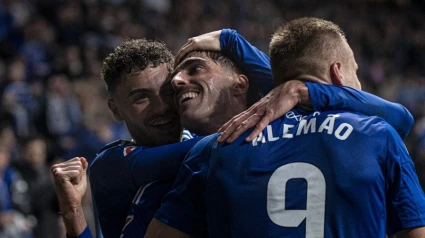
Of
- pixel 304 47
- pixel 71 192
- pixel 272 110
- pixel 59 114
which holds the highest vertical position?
pixel 304 47

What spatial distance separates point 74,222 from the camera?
3.66 meters

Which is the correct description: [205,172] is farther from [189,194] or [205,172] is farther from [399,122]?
[399,122]

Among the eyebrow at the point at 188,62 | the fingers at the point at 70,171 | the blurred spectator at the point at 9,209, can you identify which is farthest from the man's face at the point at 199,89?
the blurred spectator at the point at 9,209

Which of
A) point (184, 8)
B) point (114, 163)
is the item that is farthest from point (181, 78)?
point (184, 8)

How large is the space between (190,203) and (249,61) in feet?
3.68

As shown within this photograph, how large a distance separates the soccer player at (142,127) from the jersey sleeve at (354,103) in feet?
2.52

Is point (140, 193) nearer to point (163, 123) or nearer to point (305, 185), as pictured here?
point (163, 123)

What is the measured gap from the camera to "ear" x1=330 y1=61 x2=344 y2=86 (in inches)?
117

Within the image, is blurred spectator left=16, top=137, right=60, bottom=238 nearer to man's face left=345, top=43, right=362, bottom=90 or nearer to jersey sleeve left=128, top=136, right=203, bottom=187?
jersey sleeve left=128, top=136, right=203, bottom=187

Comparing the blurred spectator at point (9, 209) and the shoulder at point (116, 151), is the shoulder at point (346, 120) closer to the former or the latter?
the shoulder at point (116, 151)

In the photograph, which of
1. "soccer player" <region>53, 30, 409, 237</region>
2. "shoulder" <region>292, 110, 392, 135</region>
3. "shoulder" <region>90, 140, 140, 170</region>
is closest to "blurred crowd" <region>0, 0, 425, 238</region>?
"shoulder" <region>90, 140, 140, 170</region>

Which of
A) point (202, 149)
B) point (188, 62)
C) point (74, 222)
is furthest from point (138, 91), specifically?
point (202, 149)

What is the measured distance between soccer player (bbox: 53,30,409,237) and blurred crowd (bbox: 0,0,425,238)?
5475 mm

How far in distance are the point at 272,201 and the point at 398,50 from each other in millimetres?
12932
